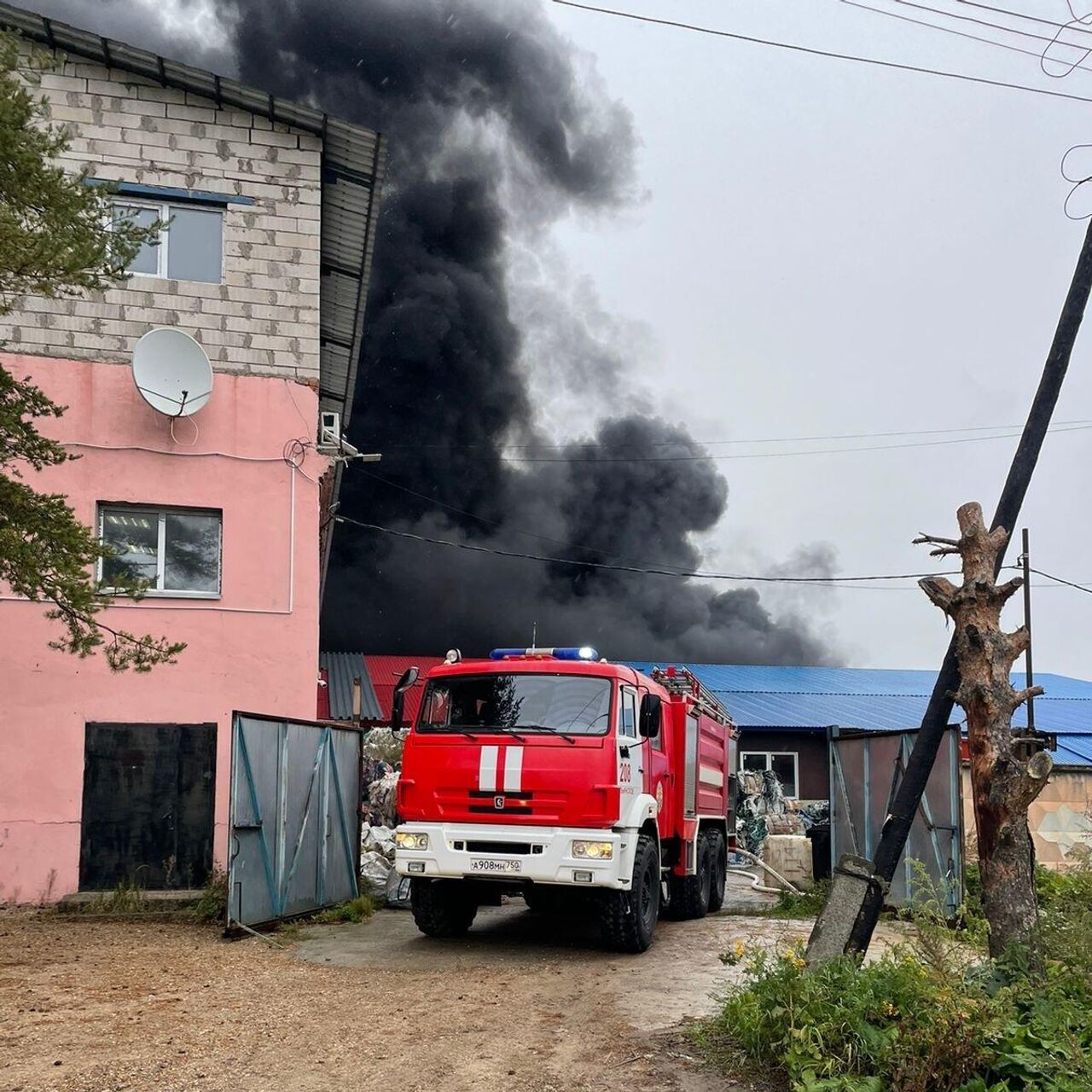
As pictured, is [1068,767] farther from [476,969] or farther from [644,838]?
[476,969]

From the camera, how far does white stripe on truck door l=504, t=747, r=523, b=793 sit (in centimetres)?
970

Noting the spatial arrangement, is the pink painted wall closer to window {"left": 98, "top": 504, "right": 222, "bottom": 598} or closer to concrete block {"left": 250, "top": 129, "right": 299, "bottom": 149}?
window {"left": 98, "top": 504, "right": 222, "bottom": 598}

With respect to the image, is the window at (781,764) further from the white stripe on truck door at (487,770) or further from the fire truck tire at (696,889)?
the white stripe on truck door at (487,770)

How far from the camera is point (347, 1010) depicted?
7.62 m

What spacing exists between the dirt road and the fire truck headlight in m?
0.88

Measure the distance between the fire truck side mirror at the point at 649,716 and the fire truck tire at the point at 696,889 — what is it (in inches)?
121

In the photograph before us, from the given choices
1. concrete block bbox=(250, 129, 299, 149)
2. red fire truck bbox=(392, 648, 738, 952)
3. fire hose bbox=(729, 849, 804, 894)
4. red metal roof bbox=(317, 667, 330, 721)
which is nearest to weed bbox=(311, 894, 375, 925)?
red fire truck bbox=(392, 648, 738, 952)

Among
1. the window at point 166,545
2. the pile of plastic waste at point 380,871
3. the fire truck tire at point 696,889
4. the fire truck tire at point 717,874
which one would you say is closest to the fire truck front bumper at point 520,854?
the fire truck tire at point 696,889

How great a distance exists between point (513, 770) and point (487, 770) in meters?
0.23

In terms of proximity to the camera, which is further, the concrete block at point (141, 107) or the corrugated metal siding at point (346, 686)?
the corrugated metal siding at point (346, 686)

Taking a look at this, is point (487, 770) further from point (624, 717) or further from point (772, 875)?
point (772, 875)

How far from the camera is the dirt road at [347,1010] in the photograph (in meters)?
6.06

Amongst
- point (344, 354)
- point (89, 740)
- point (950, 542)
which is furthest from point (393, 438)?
point (950, 542)

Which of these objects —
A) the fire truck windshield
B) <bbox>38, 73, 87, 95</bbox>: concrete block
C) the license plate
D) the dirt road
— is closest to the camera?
the dirt road
